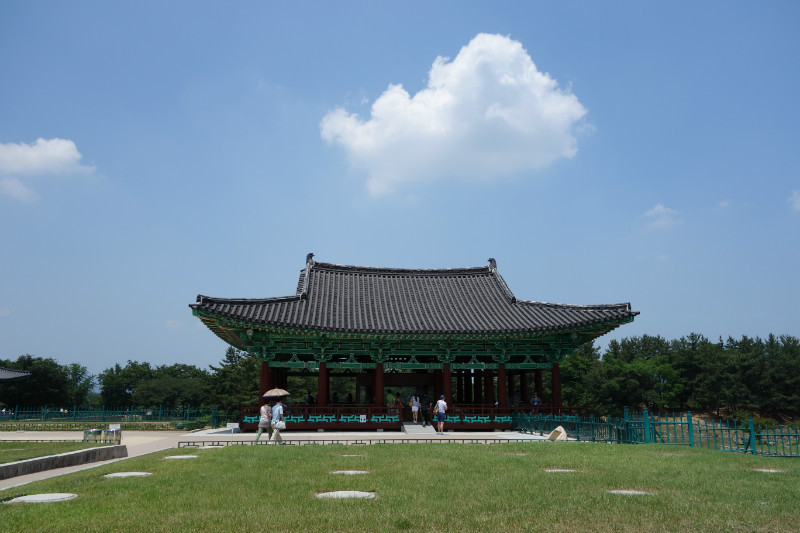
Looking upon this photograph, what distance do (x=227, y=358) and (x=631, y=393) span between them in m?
40.7

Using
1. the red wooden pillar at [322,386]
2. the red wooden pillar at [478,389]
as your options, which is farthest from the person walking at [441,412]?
the red wooden pillar at [478,389]

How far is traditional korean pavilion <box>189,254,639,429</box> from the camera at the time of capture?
965 inches

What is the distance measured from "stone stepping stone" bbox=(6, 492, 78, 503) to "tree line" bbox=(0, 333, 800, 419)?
1827 inches

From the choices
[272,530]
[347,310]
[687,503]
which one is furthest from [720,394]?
[272,530]

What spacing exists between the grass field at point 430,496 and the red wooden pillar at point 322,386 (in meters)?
12.6

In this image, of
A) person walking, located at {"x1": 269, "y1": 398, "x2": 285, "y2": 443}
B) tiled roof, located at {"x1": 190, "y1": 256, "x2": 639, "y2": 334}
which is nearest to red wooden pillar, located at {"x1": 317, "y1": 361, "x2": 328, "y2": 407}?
tiled roof, located at {"x1": 190, "y1": 256, "x2": 639, "y2": 334}

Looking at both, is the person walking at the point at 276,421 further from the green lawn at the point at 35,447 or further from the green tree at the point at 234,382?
the green tree at the point at 234,382

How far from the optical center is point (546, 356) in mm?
27203

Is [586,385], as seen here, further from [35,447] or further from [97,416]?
[35,447]

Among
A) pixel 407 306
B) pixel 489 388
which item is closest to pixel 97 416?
pixel 407 306

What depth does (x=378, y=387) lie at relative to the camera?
84.2ft

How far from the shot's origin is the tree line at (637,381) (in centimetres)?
5647

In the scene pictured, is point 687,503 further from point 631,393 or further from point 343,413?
point 631,393

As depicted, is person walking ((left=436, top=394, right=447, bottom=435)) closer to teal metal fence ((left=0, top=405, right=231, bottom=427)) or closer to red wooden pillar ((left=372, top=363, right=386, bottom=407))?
red wooden pillar ((left=372, top=363, right=386, bottom=407))
